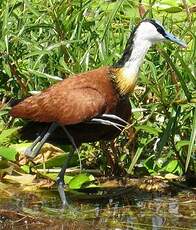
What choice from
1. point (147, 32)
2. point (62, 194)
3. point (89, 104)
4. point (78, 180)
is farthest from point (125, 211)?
point (147, 32)

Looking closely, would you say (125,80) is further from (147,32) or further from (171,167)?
(171,167)

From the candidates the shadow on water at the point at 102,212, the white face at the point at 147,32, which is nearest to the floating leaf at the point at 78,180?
the shadow on water at the point at 102,212

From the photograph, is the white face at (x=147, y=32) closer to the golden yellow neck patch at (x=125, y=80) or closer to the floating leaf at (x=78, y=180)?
the golden yellow neck patch at (x=125, y=80)

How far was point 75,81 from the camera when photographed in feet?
18.6

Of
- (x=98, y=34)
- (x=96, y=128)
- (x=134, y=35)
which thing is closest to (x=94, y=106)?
(x=96, y=128)

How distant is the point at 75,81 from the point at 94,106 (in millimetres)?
273

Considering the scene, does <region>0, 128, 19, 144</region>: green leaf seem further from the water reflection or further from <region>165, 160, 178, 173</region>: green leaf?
<region>165, 160, 178, 173</region>: green leaf

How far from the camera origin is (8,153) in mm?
6066

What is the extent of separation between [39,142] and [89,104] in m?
0.49

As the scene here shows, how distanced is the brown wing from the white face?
0.33 meters

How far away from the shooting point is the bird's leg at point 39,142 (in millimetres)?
5645

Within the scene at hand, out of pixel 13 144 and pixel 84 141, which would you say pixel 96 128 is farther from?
pixel 13 144

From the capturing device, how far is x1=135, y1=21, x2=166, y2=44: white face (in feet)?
19.2

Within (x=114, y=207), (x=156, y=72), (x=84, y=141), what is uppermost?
(x=156, y=72)
